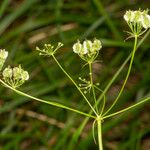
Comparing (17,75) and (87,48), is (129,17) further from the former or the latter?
(17,75)

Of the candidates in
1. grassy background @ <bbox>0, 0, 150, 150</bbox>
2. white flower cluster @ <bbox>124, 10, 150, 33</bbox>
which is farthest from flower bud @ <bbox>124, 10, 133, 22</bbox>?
grassy background @ <bbox>0, 0, 150, 150</bbox>

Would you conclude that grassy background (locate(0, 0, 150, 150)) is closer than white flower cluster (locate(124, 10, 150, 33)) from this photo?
No

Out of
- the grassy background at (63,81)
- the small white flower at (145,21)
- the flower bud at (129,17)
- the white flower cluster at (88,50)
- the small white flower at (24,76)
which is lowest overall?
the small white flower at (24,76)

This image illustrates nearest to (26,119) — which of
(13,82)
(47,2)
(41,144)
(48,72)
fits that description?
(41,144)

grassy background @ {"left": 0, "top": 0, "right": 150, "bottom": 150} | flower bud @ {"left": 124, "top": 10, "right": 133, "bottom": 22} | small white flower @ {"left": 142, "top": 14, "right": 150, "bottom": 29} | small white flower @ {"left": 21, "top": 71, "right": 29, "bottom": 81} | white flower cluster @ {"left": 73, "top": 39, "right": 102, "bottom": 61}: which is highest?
grassy background @ {"left": 0, "top": 0, "right": 150, "bottom": 150}

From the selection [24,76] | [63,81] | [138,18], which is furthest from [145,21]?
[63,81]

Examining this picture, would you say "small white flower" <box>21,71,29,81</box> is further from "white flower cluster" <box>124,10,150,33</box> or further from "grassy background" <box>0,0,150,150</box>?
"grassy background" <box>0,0,150,150</box>

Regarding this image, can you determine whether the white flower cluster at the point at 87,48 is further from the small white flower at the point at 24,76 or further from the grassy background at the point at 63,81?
the grassy background at the point at 63,81

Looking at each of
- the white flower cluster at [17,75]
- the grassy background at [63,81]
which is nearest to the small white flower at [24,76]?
the white flower cluster at [17,75]
